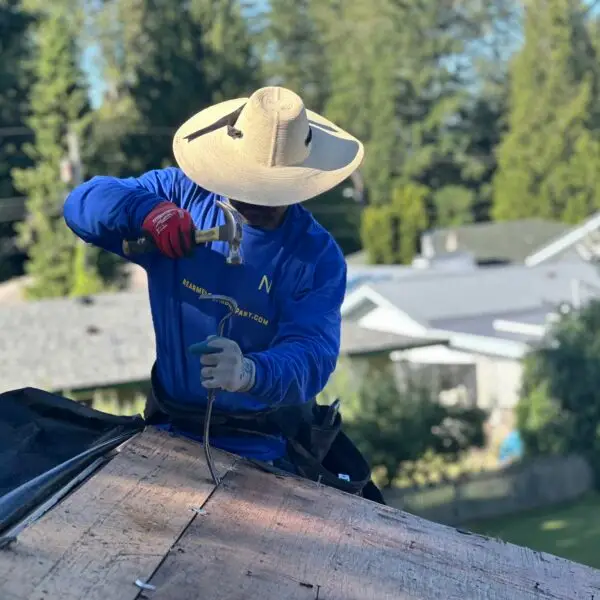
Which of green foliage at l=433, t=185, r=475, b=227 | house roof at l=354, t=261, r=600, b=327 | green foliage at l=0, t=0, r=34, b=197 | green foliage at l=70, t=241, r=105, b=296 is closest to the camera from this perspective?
house roof at l=354, t=261, r=600, b=327

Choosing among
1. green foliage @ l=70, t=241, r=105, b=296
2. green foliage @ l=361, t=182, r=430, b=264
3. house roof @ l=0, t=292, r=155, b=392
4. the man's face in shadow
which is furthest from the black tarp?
green foliage @ l=361, t=182, r=430, b=264

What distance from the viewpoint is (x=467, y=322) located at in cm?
2042

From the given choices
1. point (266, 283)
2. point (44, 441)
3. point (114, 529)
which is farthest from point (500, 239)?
point (114, 529)

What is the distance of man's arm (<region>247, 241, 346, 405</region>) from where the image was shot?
9.01 feet

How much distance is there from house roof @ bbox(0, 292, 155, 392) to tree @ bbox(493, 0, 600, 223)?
86.1 feet

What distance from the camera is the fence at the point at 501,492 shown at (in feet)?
45.4

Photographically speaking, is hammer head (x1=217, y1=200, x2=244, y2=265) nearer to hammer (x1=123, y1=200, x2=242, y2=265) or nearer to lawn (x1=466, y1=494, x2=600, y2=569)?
hammer (x1=123, y1=200, x2=242, y2=265)

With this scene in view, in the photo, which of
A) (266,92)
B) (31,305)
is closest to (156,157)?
(31,305)

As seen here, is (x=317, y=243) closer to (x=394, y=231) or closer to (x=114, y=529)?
(x=114, y=529)

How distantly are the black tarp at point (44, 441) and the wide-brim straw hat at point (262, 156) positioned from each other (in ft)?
2.44

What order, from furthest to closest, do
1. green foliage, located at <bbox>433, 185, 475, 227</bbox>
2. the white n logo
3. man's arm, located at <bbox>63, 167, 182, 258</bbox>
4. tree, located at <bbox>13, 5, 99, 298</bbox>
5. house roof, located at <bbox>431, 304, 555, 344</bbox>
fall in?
green foliage, located at <bbox>433, 185, 475, 227</bbox> < tree, located at <bbox>13, 5, 99, 298</bbox> < house roof, located at <bbox>431, 304, 555, 344</bbox> < the white n logo < man's arm, located at <bbox>63, 167, 182, 258</bbox>

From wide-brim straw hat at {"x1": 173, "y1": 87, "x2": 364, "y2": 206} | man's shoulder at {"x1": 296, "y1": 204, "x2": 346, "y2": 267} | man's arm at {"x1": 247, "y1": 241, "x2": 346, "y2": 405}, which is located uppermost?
wide-brim straw hat at {"x1": 173, "y1": 87, "x2": 364, "y2": 206}

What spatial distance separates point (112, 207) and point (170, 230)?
284 mm

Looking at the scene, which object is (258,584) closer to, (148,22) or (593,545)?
(593,545)
